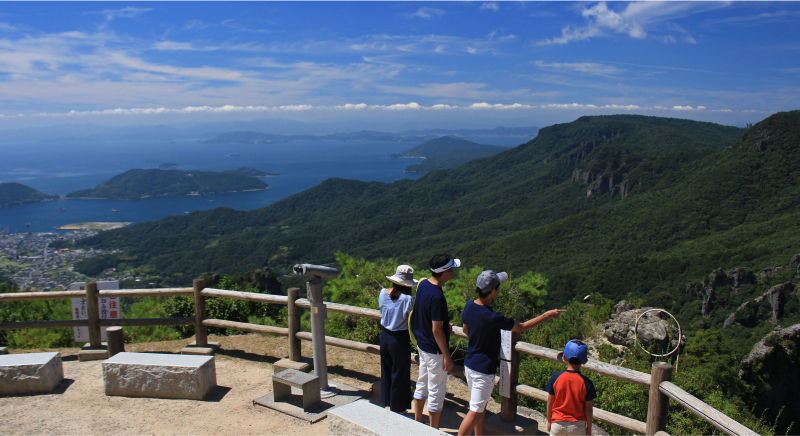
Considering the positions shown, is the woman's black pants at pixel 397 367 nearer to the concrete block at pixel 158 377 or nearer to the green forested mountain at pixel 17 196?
the concrete block at pixel 158 377

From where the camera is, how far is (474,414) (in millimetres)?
3928

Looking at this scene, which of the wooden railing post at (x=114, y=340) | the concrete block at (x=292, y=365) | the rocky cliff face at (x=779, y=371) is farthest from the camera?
the rocky cliff face at (x=779, y=371)

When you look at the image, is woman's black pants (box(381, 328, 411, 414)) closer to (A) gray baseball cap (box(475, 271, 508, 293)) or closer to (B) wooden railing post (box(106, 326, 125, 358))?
(A) gray baseball cap (box(475, 271, 508, 293))

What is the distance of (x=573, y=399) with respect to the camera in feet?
11.6

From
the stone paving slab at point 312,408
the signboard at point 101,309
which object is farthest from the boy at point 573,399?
the signboard at point 101,309

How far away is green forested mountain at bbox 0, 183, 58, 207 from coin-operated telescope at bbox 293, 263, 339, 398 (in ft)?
734

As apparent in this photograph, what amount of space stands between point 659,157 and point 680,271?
74522 millimetres

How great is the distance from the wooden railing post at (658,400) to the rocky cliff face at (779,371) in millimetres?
13658

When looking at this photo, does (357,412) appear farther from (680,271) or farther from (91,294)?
(680,271)

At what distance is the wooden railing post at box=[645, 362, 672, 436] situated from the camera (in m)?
3.74

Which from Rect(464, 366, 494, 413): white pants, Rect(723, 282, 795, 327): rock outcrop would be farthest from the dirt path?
Rect(723, 282, 795, 327): rock outcrop

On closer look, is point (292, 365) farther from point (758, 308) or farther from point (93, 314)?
point (758, 308)

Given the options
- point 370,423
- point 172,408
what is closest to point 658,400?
point 370,423

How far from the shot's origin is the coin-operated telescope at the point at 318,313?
4.83 m
